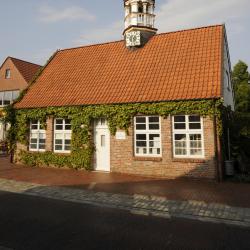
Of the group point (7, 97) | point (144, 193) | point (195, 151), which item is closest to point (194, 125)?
point (195, 151)

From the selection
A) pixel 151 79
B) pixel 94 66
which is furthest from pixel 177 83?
pixel 94 66

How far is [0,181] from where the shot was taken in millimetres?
11992

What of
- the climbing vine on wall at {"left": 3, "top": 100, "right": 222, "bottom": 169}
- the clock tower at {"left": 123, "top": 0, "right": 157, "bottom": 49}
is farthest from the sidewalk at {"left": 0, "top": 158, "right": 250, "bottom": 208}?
the clock tower at {"left": 123, "top": 0, "right": 157, "bottom": 49}

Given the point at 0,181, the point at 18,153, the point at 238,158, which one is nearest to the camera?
the point at 0,181

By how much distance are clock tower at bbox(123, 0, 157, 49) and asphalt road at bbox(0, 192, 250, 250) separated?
12394mm

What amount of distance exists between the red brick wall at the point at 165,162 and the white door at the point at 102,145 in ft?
1.73

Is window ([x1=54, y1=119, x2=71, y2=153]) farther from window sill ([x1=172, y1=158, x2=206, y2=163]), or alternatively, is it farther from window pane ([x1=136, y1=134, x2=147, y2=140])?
window sill ([x1=172, y1=158, x2=206, y2=163])

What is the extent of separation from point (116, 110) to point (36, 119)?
5.90 m

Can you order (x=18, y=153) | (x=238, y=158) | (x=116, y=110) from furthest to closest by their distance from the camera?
(x=18, y=153), (x=116, y=110), (x=238, y=158)

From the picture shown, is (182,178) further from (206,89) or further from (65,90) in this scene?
(65,90)

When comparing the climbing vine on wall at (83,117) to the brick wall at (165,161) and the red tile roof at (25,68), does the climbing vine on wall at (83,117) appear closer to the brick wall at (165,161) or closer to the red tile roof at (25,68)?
the brick wall at (165,161)

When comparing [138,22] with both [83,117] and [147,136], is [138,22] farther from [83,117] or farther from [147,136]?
[147,136]

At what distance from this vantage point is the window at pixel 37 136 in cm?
1677

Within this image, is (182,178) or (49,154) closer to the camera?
(182,178)
